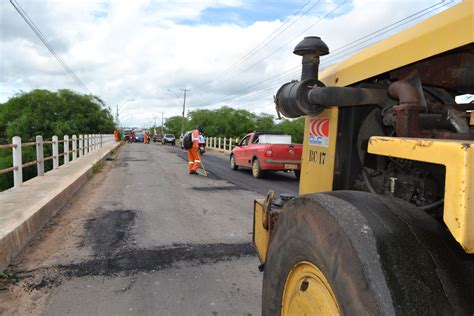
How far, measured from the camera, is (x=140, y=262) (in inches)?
179

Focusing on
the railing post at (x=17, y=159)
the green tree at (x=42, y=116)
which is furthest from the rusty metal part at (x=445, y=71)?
the green tree at (x=42, y=116)

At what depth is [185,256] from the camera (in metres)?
4.77

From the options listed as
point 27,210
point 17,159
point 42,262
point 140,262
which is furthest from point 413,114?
point 17,159

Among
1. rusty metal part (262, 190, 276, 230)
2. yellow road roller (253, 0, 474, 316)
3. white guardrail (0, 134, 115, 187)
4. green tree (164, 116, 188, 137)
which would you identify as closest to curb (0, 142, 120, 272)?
white guardrail (0, 134, 115, 187)

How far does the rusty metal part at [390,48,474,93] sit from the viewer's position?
6.76 ft

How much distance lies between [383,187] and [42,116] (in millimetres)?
38046

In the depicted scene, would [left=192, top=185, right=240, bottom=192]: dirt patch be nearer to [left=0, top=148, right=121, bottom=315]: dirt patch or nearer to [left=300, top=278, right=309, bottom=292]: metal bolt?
[left=0, top=148, right=121, bottom=315]: dirt patch

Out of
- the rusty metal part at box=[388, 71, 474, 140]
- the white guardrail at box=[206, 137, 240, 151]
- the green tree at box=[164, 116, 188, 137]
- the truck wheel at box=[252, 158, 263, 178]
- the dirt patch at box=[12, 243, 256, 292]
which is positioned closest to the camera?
the rusty metal part at box=[388, 71, 474, 140]

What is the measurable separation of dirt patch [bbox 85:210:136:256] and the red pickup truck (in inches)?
251

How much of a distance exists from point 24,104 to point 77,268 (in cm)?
3622

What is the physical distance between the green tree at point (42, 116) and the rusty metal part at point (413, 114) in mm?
29422

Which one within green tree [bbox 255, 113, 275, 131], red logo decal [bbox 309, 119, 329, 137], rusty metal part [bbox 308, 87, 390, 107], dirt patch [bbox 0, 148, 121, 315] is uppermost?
green tree [bbox 255, 113, 275, 131]

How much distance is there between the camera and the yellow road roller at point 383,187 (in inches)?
51.1

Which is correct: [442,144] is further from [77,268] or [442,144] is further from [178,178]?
[178,178]
